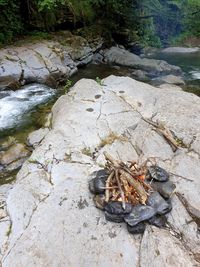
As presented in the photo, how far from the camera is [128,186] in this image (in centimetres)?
477

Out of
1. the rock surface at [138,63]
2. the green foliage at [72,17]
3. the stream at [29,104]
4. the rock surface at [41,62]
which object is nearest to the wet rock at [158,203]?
the stream at [29,104]

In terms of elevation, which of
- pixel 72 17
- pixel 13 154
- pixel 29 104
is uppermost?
pixel 72 17

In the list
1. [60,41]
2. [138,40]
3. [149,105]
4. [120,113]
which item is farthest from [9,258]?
[138,40]

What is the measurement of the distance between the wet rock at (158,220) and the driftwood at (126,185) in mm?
256

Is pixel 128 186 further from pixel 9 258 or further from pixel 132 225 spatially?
pixel 9 258

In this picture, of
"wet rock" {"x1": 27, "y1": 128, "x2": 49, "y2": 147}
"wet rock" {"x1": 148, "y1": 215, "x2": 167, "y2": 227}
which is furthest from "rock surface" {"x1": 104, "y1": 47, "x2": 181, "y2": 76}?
"wet rock" {"x1": 148, "y1": 215, "x2": 167, "y2": 227}

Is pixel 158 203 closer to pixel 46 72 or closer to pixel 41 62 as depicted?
pixel 46 72

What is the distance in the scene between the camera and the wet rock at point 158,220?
4.56 metres

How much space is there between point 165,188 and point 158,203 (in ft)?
1.28

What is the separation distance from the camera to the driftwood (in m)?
4.66

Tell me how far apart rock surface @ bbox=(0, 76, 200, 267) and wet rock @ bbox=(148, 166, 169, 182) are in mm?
262

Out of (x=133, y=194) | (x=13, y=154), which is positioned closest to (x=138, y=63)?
(x=13, y=154)

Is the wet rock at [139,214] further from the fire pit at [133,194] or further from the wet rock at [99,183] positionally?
the wet rock at [99,183]

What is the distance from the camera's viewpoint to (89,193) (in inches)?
197
